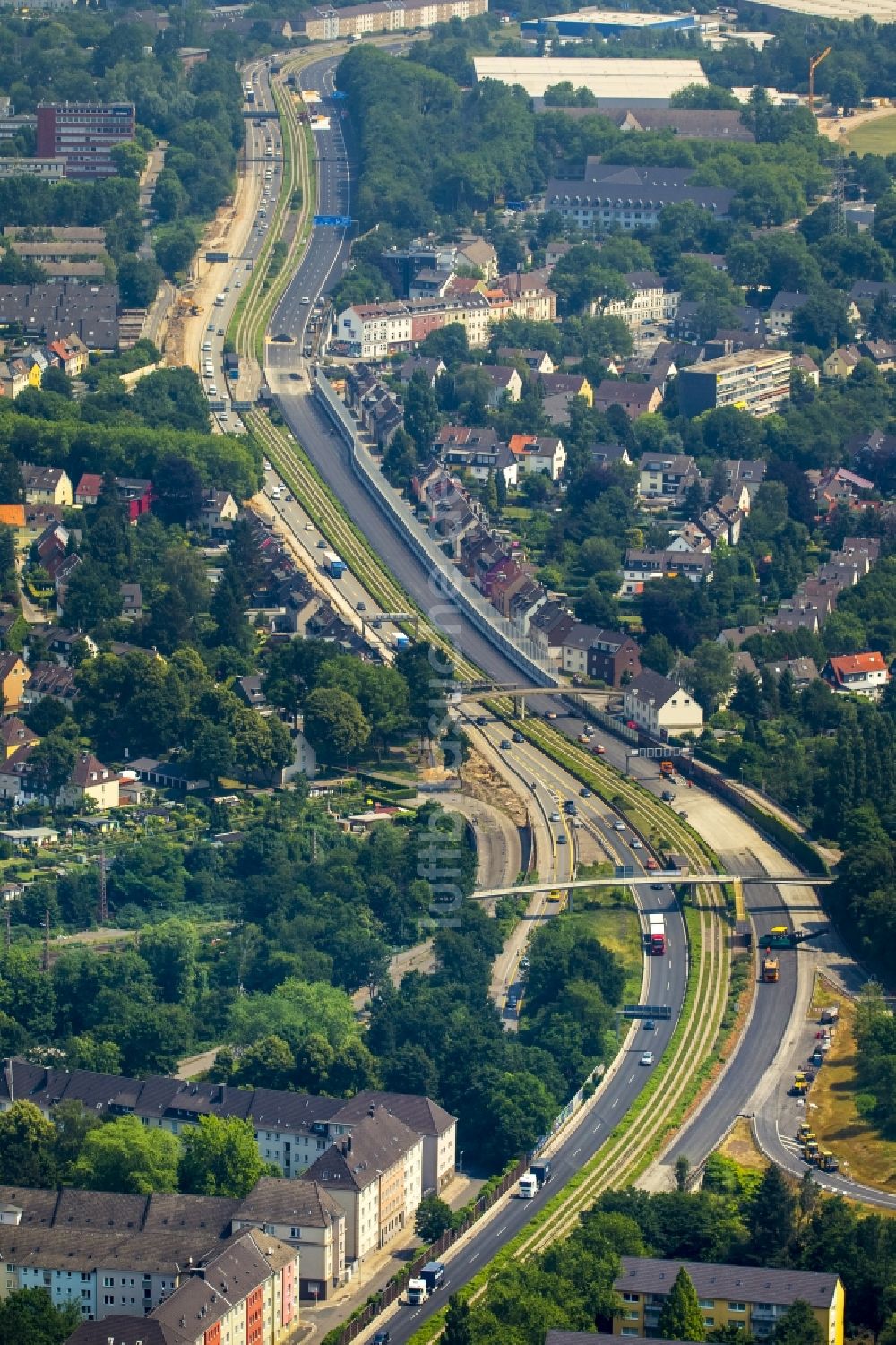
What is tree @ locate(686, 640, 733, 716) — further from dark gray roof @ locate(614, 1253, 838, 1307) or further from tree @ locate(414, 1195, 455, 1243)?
dark gray roof @ locate(614, 1253, 838, 1307)

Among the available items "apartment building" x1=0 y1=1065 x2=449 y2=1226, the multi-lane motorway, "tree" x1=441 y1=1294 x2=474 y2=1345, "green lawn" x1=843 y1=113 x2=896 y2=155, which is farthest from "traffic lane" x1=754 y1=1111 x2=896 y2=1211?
"green lawn" x1=843 y1=113 x2=896 y2=155

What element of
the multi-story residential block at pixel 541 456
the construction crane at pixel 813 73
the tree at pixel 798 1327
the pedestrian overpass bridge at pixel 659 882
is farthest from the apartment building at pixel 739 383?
the tree at pixel 798 1327

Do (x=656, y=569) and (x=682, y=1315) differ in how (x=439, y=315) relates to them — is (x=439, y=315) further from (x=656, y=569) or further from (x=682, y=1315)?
(x=682, y=1315)

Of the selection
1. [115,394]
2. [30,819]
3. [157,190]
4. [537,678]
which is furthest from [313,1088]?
[157,190]

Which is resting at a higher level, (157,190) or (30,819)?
(157,190)

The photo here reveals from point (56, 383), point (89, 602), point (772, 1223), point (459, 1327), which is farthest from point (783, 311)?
point (459, 1327)

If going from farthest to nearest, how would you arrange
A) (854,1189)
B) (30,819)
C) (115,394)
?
1. (115,394)
2. (30,819)
3. (854,1189)

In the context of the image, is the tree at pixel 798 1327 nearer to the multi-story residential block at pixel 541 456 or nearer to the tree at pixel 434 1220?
the tree at pixel 434 1220

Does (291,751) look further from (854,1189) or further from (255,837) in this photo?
(854,1189)
